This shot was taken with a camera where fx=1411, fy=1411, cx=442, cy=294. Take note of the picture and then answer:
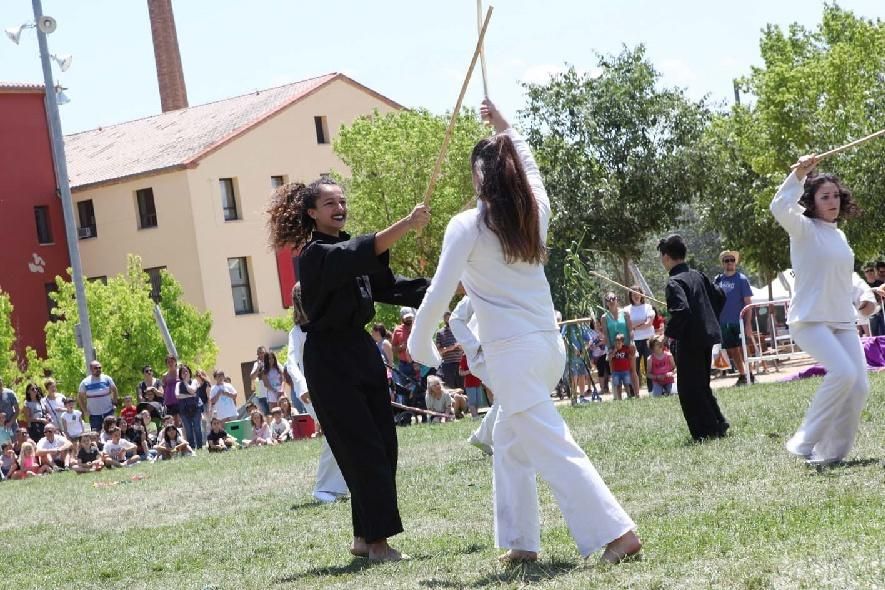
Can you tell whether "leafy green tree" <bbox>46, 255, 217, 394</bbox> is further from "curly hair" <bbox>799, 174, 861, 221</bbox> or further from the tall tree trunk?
"curly hair" <bbox>799, 174, 861, 221</bbox>

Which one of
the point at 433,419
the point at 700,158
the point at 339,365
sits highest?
the point at 700,158

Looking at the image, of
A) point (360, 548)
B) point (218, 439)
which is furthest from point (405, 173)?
point (360, 548)

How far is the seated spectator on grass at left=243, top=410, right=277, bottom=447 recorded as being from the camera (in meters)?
22.0

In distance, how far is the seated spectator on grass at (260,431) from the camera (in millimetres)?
21969

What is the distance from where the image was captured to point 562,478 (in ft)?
20.9

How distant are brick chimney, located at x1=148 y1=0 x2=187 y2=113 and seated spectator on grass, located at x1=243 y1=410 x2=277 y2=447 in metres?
41.5

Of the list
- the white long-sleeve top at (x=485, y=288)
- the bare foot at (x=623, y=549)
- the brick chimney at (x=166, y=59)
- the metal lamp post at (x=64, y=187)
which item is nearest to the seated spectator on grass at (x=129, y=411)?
the metal lamp post at (x=64, y=187)

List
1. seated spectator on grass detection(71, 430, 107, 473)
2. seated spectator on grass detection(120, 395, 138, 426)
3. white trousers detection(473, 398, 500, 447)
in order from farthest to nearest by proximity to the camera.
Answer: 1. seated spectator on grass detection(120, 395, 138, 426)
2. seated spectator on grass detection(71, 430, 107, 473)
3. white trousers detection(473, 398, 500, 447)

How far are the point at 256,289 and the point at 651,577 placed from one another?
151 ft

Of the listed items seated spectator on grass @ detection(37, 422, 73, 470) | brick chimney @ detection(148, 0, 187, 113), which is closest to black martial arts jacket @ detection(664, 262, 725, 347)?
seated spectator on grass @ detection(37, 422, 73, 470)

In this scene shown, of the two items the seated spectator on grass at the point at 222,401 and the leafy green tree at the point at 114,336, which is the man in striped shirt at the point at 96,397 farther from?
the leafy green tree at the point at 114,336

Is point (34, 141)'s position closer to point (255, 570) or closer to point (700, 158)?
point (700, 158)

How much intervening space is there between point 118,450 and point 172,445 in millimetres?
877

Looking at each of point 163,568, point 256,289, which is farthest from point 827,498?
point 256,289
